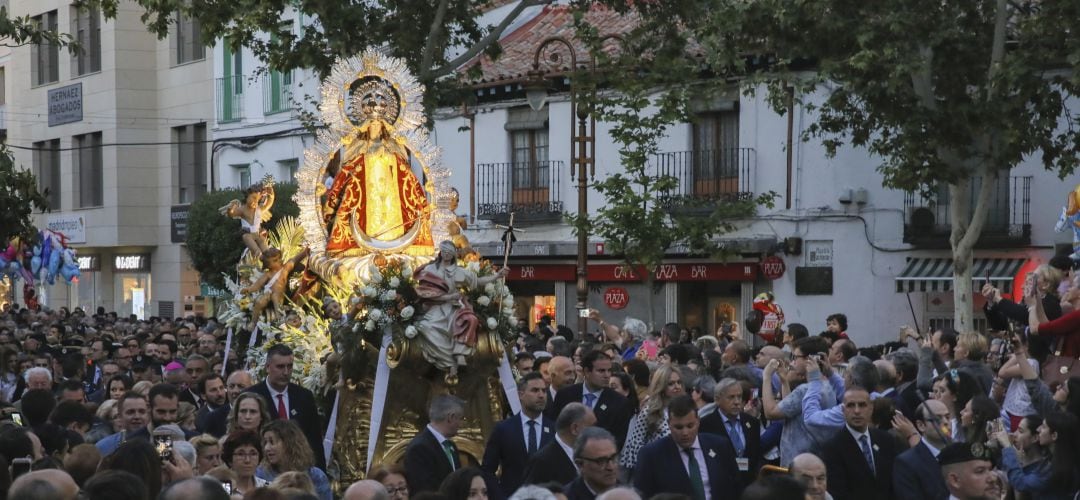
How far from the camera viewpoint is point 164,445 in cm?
894

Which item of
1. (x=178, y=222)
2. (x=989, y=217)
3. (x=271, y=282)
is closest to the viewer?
(x=271, y=282)

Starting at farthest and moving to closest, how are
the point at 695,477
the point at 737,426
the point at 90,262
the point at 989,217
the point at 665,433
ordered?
1. the point at 90,262
2. the point at 989,217
3. the point at 737,426
4. the point at 665,433
5. the point at 695,477

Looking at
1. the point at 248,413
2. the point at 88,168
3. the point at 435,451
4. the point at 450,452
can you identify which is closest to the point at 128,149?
the point at 88,168

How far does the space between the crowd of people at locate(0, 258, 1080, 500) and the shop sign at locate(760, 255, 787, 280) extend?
41.9 feet

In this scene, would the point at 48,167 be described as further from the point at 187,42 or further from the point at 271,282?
the point at 271,282

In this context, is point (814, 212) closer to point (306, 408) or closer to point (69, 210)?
point (306, 408)

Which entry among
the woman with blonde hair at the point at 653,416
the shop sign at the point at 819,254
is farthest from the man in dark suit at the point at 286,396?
the shop sign at the point at 819,254

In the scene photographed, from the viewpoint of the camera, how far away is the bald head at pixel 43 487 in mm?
6293

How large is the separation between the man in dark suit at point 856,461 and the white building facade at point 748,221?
588 inches

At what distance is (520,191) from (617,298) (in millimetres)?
3070

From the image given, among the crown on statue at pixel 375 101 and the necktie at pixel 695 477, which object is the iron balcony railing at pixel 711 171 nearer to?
the crown on statue at pixel 375 101

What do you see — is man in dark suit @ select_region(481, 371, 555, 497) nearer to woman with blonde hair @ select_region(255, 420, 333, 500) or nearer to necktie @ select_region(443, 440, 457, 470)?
necktie @ select_region(443, 440, 457, 470)

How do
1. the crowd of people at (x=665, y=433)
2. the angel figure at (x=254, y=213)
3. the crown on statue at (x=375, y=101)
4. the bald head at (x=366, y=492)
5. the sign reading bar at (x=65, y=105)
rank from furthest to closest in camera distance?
the sign reading bar at (x=65, y=105) → the angel figure at (x=254, y=213) → the crown on statue at (x=375, y=101) → the crowd of people at (x=665, y=433) → the bald head at (x=366, y=492)

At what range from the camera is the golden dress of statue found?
16344 mm
